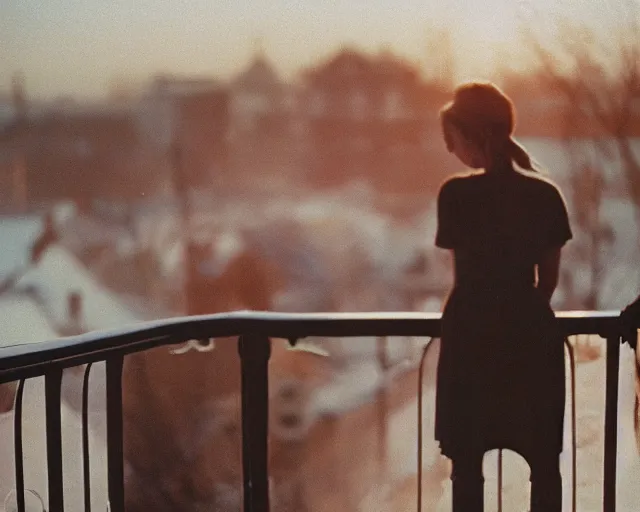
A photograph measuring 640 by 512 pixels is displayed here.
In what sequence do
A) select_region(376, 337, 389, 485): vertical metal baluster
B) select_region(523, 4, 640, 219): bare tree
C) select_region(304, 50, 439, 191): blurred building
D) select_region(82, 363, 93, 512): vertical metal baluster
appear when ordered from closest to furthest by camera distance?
select_region(82, 363, 93, 512): vertical metal baluster < select_region(523, 4, 640, 219): bare tree < select_region(304, 50, 439, 191): blurred building < select_region(376, 337, 389, 485): vertical metal baluster

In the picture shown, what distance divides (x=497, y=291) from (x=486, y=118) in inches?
16.5

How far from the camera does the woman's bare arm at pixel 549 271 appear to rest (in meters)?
1.76

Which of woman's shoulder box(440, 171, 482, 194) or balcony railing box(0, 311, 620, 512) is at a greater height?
woman's shoulder box(440, 171, 482, 194)

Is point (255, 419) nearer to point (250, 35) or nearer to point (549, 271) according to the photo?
point (549, 271)

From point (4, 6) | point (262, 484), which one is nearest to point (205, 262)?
point (4, 6)

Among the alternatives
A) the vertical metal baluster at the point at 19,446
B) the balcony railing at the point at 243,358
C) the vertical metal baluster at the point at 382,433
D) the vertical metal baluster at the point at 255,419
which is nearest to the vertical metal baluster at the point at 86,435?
the balcony railing at the point at 243,358

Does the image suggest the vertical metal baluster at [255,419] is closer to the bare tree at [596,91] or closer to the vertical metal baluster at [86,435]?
the vertical metal baluster at [86,435]

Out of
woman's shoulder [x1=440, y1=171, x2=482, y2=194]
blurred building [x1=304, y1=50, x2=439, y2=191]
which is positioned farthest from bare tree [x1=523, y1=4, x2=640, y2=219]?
woman's shoulder [x1=440, y1=171, x2=482, y2=194]

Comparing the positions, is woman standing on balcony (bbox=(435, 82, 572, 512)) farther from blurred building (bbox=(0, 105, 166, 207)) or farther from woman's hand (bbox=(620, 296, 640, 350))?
blurred building (bbox=(0, 105, 166, 207))

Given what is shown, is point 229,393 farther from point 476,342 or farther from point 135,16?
point 476,342

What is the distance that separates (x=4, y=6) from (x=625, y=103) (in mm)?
5340

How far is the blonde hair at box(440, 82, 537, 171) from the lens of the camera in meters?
1.75

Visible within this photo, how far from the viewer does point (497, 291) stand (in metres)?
1.74

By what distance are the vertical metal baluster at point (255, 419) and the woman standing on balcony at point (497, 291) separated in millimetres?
539
